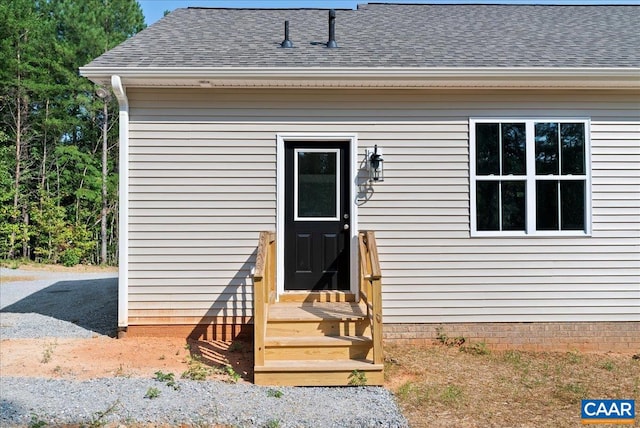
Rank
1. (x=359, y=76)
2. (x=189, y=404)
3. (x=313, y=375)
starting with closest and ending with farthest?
(x=189, y=404)
(x=313, y=375)
(x=359, y=76)

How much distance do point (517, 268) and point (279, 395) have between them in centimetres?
326

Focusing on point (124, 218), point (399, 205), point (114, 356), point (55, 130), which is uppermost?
point (55, 130)

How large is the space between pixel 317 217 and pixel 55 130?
16.6m

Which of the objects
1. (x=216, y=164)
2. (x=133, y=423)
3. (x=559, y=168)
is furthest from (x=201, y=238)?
(x=559, y=168)

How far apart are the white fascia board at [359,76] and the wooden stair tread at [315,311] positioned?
2.55 metres

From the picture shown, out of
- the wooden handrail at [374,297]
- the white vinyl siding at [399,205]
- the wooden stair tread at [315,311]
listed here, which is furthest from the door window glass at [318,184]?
the wooden stair tread at [315,311]

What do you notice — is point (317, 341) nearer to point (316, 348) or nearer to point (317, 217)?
point (316, 348)

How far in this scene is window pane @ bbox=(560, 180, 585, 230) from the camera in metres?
5.25

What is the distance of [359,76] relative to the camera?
493 cm

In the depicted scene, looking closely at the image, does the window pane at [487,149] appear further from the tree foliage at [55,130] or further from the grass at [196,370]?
the tree foliage at [55,130]

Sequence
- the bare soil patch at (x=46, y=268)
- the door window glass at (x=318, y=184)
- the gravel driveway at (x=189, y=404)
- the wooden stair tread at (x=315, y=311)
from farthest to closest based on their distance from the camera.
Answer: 1. the bare soil patch at (x=46, y=268)
2. the door window glass at (x=318, y=184)
3. the wooden stair tread at (x=315, y=311)
4. the gravel driveway at (x=189, y=404)

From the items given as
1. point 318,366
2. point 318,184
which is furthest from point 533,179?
point 318,366

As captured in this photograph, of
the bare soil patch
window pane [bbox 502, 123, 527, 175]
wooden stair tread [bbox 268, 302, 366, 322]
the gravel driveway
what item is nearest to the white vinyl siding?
window pane [bbox 502, 123, 527, 175]

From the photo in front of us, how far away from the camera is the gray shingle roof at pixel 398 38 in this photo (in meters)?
5.15
